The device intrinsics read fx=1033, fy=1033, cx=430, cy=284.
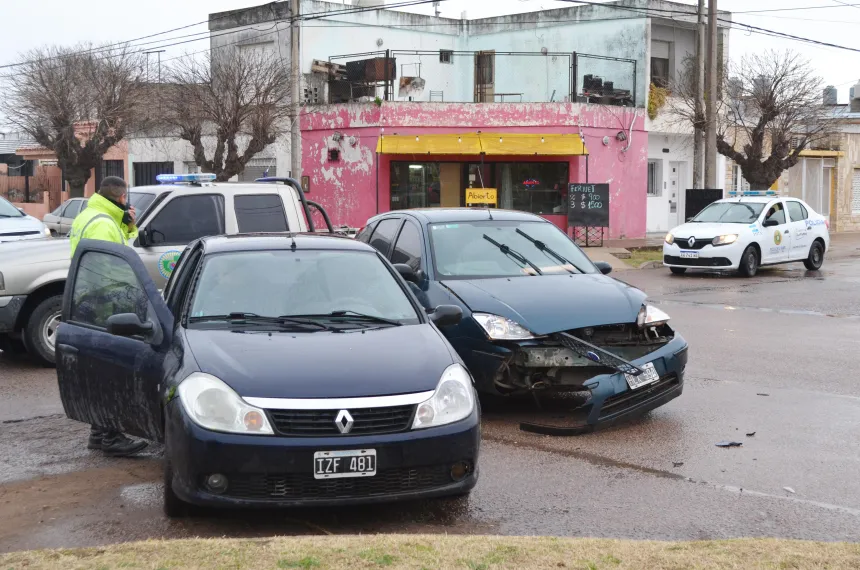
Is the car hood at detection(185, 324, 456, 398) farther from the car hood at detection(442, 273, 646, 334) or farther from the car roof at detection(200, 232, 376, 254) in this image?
the car hood at detection(442, 273, 646, 334)

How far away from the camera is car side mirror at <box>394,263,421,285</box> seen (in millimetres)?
8492

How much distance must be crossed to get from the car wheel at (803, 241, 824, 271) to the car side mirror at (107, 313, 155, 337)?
19.5m

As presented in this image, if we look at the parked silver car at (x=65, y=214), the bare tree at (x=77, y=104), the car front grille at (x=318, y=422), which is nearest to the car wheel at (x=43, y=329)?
the car front grille at (x=318, y=422)

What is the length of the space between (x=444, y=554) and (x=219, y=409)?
4.62 feet

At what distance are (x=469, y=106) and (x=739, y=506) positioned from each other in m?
25.6

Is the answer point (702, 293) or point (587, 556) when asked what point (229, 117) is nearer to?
point (702, 293)

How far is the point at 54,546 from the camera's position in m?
5.16

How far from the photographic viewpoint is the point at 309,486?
516 cm

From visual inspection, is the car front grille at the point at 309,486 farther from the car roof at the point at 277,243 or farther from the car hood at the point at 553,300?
the car hood at the point at 553,300

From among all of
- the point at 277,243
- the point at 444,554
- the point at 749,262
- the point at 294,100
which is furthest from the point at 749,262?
the point at 444,554

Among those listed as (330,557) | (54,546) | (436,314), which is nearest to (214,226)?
(436,314)

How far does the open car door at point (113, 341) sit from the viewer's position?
6.07 metres

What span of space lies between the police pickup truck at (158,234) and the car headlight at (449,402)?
5775 mm

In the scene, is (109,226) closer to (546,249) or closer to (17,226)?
(546,249)
